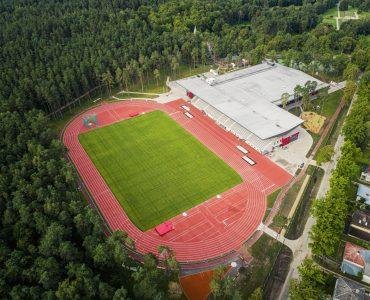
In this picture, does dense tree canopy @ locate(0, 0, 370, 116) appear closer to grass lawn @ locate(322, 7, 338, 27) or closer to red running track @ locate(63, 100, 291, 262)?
grass lawn @ locate(322, 7, 338, 27)

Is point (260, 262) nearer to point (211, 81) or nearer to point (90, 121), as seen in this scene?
point (90, 121)

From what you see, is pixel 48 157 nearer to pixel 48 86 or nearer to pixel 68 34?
pixel 48 86

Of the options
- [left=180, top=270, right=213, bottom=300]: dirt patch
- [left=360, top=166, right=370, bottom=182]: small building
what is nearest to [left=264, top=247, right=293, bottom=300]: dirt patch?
[left=180, top=270, right=213, bottom=300]: dirt patch

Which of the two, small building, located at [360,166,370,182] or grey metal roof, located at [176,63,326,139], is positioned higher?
grey metal roof, located at [176,63,326,139]

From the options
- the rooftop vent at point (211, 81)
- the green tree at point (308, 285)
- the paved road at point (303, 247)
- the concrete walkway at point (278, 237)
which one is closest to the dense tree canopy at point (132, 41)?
the rooftop vent at point (211, 81)

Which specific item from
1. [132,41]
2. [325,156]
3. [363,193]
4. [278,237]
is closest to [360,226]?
[363,193]

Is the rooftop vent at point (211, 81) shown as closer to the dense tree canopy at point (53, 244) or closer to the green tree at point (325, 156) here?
the green tree at point (325, 156)
